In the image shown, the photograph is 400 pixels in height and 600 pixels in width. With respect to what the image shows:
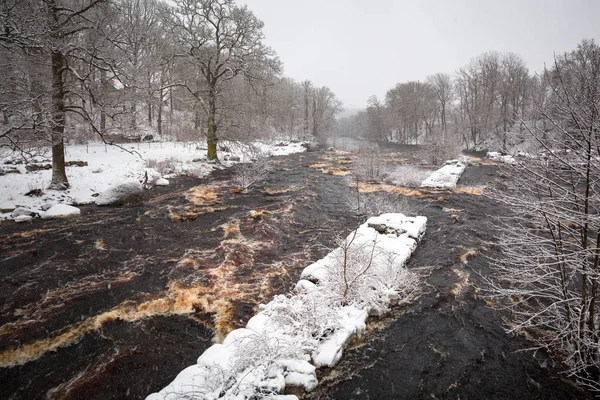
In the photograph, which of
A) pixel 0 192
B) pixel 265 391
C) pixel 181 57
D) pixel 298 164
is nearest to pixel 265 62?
pixel 181 57

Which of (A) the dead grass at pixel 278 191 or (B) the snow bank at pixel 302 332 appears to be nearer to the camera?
(B) the snow bank at pixel 302 332

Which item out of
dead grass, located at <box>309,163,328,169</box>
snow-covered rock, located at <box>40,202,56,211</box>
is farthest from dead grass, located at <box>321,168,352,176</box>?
snow-covered rock, located at <box>40,202,56,211</box>

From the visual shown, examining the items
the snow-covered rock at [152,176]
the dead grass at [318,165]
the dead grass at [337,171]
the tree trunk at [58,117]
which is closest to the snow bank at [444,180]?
the dead grass at [337,171]

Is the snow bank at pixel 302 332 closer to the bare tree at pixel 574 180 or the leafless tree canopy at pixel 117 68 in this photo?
the bare tree at pixel 574 180

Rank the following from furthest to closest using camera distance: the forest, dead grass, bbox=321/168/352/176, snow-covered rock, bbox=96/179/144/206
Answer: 1. dead grass, bbox=321/168/352/176
2. snow-covered rock, bbox=96/179/144/206
3. the forest

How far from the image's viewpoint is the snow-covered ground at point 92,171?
10.8 meters

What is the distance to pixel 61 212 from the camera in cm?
1027

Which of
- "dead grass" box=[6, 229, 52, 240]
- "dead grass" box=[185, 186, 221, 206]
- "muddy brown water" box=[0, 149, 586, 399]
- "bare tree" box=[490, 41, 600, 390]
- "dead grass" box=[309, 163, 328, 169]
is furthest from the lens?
"dead grass" box=[309, 163, 328, 169]

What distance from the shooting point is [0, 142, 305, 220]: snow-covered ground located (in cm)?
1083

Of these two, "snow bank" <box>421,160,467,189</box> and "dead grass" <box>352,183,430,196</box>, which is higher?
"snow bank" <box>421,160,467,189</box>

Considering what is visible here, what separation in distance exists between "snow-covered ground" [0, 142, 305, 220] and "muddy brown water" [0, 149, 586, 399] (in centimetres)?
140

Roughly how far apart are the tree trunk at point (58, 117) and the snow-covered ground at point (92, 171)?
41 cm

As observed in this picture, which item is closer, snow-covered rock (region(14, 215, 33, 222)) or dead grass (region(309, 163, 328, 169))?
snow-covered rock (region(14, 215, 33, 222))

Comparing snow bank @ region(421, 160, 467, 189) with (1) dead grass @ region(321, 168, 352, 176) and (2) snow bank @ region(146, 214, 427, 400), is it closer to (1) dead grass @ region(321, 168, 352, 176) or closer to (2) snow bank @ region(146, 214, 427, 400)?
(1) dead grass @ region(321, 168, 352, 176)
